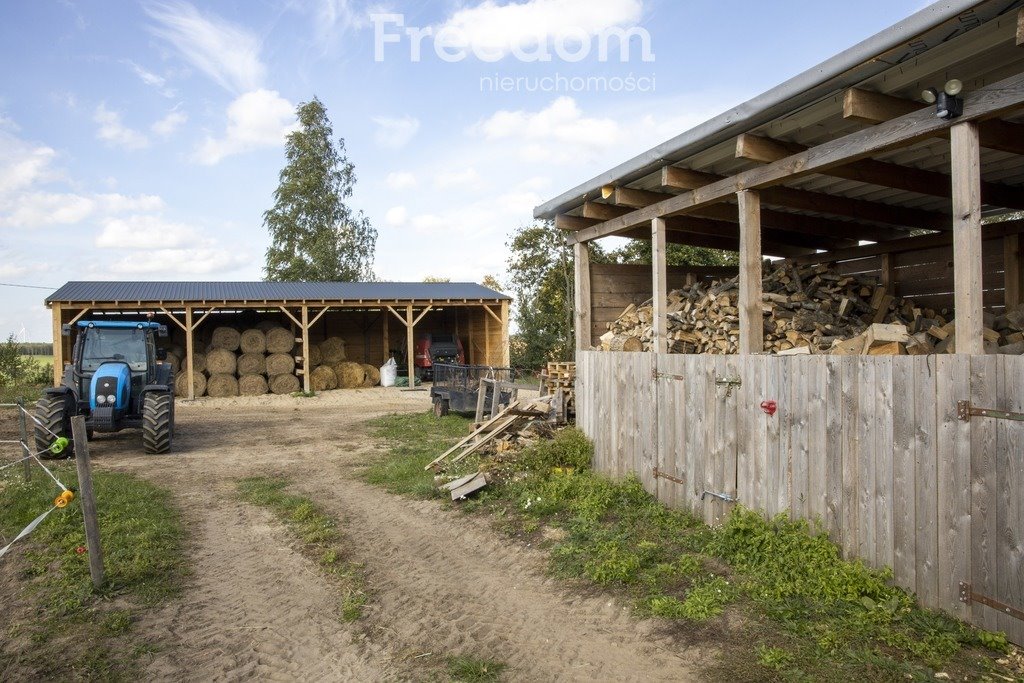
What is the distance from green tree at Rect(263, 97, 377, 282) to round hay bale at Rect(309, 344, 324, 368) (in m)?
12.4

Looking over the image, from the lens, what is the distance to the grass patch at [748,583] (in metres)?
3.79

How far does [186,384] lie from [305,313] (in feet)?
14.0

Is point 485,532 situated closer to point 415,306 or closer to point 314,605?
point 314,605

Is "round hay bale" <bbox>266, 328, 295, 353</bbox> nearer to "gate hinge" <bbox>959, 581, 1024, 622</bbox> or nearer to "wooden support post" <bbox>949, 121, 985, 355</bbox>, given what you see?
"wooden support post" <bbox>949, 121, 985, 355</bbox>

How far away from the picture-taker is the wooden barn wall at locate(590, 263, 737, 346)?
9.12m

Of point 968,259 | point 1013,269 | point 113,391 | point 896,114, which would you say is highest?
point 896,114

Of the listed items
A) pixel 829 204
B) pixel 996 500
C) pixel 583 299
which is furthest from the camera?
pixel 583 299

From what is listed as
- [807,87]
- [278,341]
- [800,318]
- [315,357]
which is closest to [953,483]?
[807,87]

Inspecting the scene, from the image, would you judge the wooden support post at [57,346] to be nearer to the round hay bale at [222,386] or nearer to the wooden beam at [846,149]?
the round hay bale at [222,386]

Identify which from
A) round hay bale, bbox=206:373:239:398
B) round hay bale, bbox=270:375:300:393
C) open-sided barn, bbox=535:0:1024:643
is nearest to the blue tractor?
open-sided barn, bbox=535:0:1024:643

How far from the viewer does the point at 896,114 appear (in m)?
4.72

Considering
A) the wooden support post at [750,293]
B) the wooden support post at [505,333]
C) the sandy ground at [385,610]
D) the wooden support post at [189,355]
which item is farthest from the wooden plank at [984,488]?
the wooden support post at [189,355]

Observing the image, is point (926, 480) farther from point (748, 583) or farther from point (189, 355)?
point (189, 355)

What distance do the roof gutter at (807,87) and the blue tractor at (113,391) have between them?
8904mm
